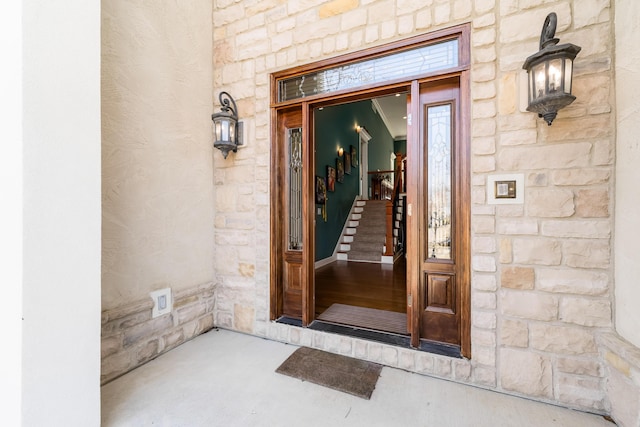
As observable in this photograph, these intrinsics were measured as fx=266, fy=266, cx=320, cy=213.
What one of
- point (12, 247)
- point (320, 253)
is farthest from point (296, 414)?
point (320, 253)

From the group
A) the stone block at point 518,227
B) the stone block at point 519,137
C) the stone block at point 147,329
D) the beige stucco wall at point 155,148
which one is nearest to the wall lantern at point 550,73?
the stone block at point 519,137

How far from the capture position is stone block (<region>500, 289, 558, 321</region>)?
168 centimetres

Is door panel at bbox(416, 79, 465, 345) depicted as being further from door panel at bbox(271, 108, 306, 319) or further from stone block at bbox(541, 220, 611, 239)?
door panel at bbox(271, 108, 306, 319)

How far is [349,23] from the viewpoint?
222 centimetres

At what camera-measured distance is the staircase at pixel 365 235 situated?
6194 millimetres

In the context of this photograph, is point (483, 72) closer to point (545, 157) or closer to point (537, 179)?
point (545, 157)

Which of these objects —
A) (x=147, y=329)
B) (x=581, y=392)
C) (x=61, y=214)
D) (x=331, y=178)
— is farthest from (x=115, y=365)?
(x=331, y=178)

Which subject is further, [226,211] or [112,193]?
[226,211]

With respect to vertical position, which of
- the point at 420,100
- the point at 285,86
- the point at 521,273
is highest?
the point at 285,86

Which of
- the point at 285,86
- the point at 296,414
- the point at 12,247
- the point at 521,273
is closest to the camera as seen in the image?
the point at 12,247

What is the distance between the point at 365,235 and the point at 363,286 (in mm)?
2984

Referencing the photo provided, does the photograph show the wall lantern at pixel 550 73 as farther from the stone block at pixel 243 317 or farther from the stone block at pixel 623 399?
the stone block at pixel 243 317

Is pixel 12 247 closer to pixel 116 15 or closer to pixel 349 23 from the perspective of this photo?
pixel 116 15

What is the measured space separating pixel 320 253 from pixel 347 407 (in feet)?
13.3
